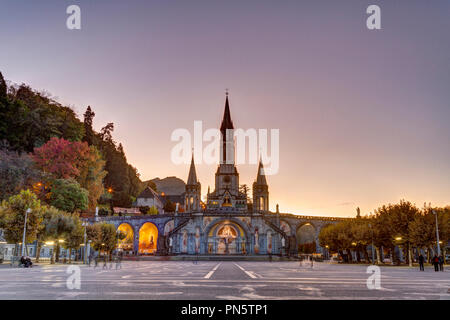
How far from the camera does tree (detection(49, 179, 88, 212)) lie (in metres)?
58.8

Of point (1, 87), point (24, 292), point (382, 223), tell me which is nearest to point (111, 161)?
point (1, 87)

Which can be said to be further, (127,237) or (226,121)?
(226,121)

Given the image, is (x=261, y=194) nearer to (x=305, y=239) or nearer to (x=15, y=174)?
(x=305, y=239)

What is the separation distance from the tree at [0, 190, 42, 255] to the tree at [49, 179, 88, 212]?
20.2m

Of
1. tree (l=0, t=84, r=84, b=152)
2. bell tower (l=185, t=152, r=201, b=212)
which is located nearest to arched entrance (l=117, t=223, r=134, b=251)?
Result: bell tower (l=185, t=152, r=201, b=212)

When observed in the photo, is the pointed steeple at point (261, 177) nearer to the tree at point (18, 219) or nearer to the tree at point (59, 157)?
the tree at point (59, 157)

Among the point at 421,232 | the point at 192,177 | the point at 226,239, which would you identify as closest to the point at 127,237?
the point at 192,177

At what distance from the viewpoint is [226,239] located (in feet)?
237

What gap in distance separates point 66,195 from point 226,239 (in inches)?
1179

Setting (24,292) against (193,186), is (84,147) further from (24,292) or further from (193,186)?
(24,292)

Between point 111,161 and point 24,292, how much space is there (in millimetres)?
96760

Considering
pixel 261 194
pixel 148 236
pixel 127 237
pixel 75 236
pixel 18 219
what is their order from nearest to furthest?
→ 1. pixel 18 219
2. pixel 75 236
3. pixel 127 237
4. pixel 261 194
5. pixel 148 236

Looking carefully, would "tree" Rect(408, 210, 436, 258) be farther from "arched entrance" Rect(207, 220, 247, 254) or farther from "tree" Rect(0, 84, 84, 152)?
"tree" Rect(0, 84, 84, 152)
